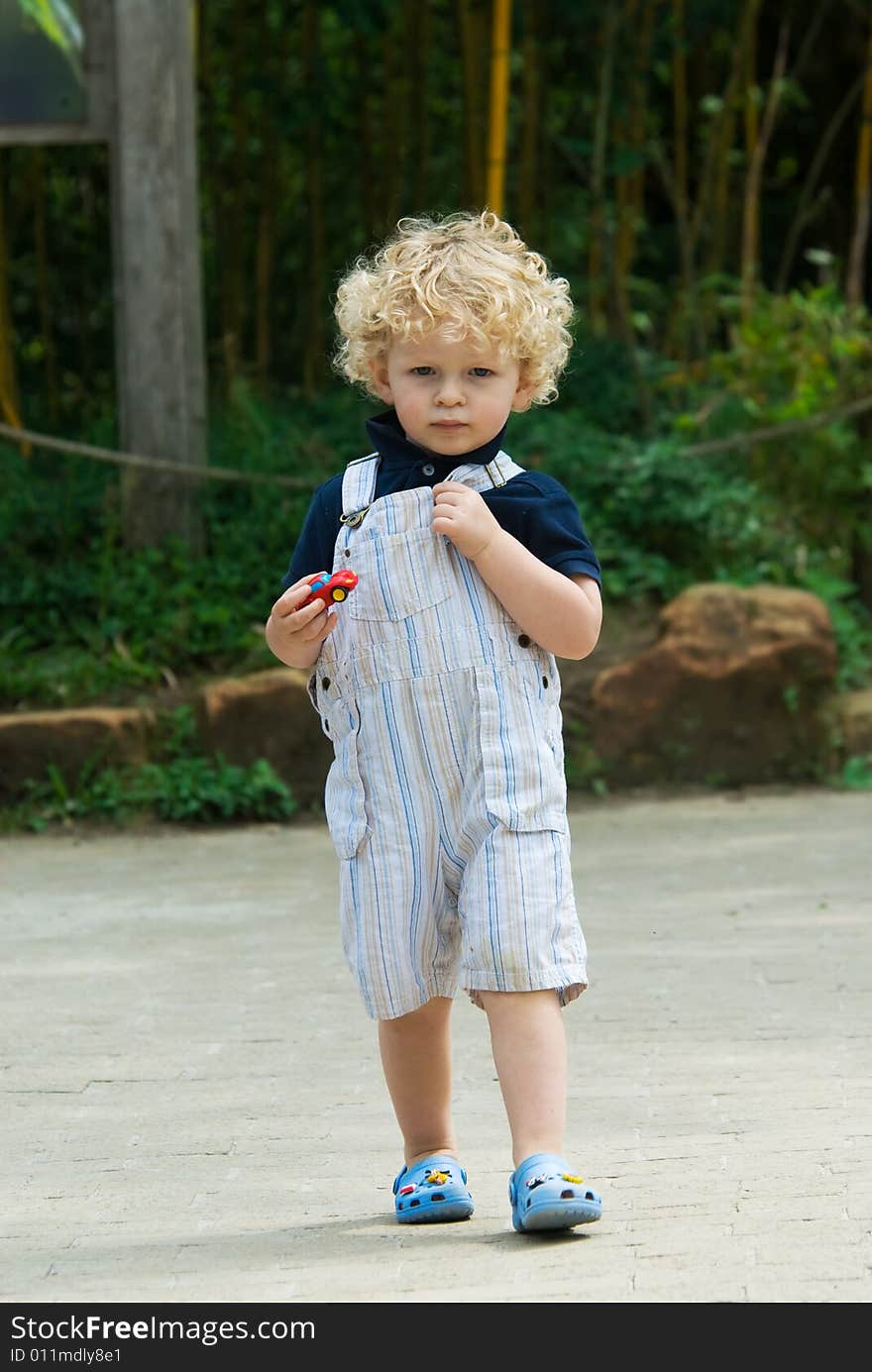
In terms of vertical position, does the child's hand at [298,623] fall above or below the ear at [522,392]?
below

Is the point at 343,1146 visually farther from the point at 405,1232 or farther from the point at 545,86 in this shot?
the point at 545,86

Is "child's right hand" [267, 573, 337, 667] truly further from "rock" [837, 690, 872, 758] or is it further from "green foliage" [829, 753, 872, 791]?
"rock" [837, 690, 872, 758]

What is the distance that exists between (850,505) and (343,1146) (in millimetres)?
5800

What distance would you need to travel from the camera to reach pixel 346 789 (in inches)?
107

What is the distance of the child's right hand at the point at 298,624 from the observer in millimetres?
2654

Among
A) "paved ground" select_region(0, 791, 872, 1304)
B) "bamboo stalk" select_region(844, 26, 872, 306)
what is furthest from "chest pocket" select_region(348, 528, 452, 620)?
"bamboo stalk" select_region(844, 26, 872, 306)

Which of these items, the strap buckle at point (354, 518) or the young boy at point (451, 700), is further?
the strap buckle at point (354, 518)

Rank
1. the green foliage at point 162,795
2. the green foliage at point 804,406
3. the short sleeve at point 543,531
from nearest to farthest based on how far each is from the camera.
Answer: the short sleeve at point 543,531
the green foliage at point 162,795
the green foliage at point 804,406

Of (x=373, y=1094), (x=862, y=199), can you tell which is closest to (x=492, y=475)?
(x=373, y=1094)

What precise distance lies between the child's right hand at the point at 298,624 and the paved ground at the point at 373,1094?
809 millimetres

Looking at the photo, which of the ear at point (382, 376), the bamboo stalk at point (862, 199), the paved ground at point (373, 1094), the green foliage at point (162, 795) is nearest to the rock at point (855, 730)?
the paved ground at point (373, 1094)

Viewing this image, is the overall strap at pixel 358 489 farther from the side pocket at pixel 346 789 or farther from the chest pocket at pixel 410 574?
the side pocket at pixel 346 789

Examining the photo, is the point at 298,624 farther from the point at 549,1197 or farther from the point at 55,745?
the point at 55,745

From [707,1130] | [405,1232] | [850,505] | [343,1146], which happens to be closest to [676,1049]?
[707,1130]
